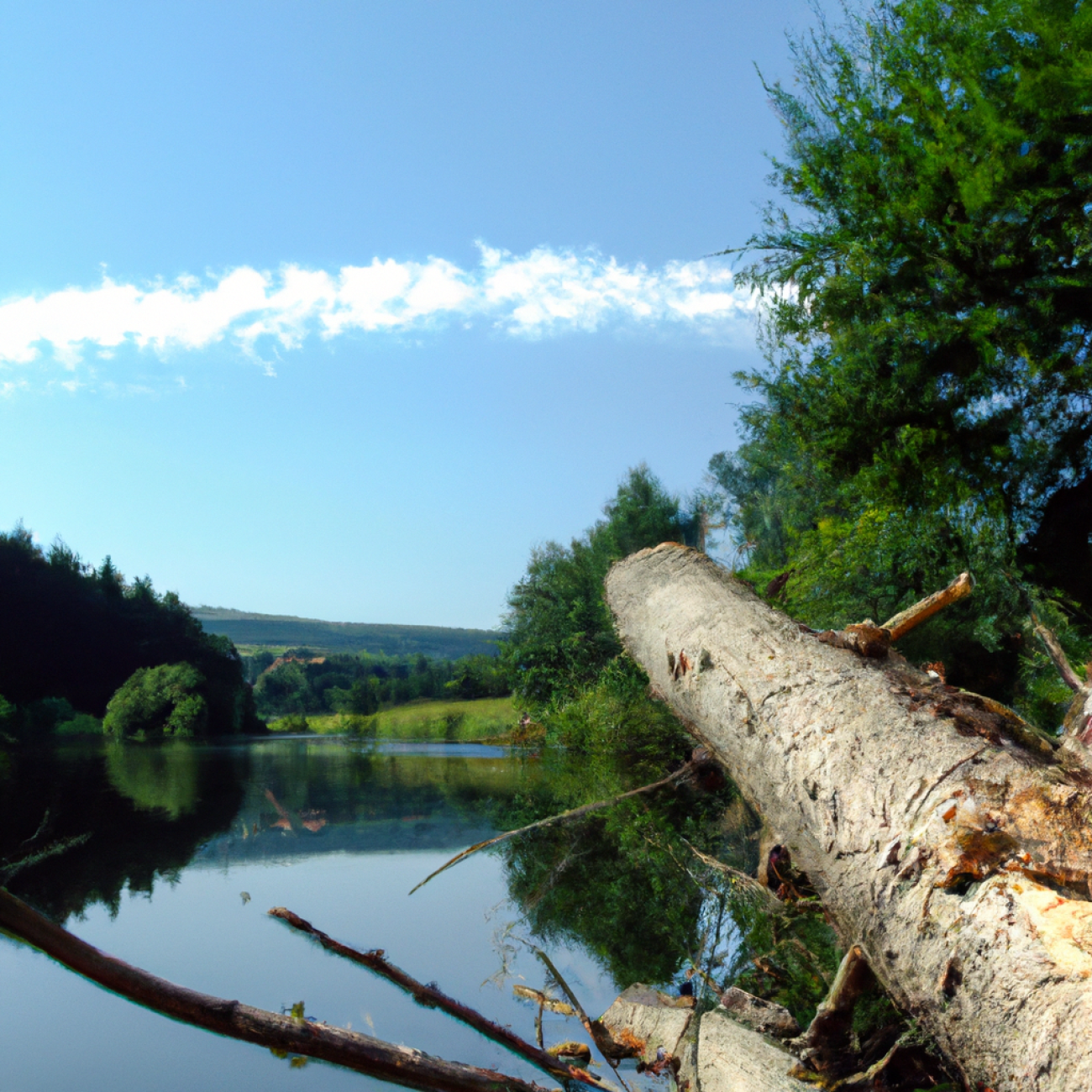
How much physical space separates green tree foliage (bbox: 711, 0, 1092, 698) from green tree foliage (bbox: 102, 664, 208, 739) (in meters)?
14.7

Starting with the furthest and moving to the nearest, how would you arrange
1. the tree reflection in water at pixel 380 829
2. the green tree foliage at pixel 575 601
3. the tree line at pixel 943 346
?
the green tree foliage at pixel 575 601
the tree line at pixel 943 346
the tree reflection in water at pixel 380 829

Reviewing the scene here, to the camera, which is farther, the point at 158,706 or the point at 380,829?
the point at 158,706

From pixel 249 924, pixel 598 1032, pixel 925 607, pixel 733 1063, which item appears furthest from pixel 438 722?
pixel 733 1063

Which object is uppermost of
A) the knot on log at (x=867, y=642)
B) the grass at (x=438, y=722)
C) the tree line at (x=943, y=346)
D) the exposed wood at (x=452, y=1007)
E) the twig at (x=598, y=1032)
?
the tree line at (x=943, y=346)

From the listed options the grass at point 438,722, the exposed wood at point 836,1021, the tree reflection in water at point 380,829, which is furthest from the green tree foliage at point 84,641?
the exposed wood at point 836,1021

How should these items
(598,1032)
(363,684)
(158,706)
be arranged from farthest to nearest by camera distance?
(363,684)
(158,706)
(598,1032)

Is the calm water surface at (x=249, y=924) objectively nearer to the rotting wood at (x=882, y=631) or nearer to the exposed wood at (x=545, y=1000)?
the exposed wood at (x=545, y=1000)

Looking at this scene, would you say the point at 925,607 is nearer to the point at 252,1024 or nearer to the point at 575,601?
the point at 252,1024

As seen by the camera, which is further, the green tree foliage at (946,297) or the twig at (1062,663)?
the green tree foliage at (946,297)

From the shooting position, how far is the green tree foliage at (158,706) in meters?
17.4

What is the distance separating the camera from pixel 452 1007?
9.03ft

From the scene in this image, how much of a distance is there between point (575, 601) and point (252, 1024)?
19826mm

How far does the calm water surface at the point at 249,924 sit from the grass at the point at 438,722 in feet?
44.4

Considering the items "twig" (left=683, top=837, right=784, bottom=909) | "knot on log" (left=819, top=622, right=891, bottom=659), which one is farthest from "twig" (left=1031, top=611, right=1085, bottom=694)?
"twig" (left=683, top=837, right=784, bottom=909)
